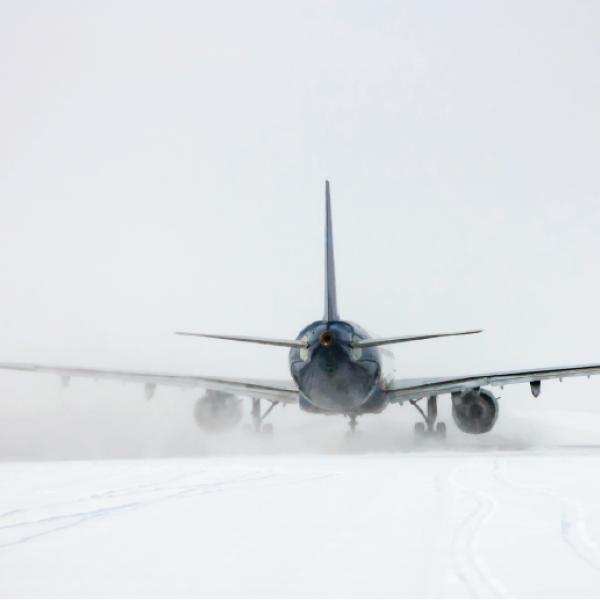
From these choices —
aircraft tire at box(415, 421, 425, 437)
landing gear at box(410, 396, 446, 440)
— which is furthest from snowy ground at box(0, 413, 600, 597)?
aircraft tire at box(415, 421, 425, 437)

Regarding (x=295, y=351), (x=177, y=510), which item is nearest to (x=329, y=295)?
(x=295, y=351)

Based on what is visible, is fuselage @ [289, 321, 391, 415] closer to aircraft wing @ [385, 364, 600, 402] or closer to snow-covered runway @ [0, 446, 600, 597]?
aircraft wing @ [385, 364, 600, 402]

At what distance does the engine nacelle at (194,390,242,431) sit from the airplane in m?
0.03

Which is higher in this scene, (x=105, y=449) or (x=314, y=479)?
(x=105, y=449)

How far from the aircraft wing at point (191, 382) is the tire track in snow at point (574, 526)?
18901 mm

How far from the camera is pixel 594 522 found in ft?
35.0

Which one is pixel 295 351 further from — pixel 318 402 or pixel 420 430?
pixel 420 430

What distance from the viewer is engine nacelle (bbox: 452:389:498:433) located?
31.7 m

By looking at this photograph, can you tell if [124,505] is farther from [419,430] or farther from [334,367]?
[419,430]

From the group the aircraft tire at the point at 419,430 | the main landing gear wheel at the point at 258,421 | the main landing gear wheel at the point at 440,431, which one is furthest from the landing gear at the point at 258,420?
the main landing gear wheel at the point at 440,431

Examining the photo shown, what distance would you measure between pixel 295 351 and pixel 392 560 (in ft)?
73.3

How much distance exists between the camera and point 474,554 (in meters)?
8.49

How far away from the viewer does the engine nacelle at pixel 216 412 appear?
33719 mm

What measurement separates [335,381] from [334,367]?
727 mm
